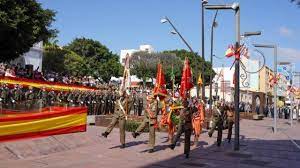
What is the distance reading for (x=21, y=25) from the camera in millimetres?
29688

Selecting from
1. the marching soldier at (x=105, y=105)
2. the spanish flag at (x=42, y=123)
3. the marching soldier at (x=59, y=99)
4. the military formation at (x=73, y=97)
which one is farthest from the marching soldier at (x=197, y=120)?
the marching soldier at (x=105, y=105)

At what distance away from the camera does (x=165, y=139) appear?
18797mm

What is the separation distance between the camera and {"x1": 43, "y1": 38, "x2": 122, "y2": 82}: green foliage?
68.8 meters

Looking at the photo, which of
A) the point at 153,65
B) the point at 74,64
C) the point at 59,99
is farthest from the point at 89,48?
the point at 59,99

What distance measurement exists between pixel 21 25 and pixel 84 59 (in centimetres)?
4651

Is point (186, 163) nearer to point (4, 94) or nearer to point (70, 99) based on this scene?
point (4, 94)

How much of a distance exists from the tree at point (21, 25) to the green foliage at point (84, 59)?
116ft

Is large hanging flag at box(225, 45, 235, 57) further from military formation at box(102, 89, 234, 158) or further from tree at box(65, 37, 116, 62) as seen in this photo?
tree at box(65, 37, 116, 62)

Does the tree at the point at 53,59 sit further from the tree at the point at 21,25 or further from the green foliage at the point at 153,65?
the tree at the point at 21,25

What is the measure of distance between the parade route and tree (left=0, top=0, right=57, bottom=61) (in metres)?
13.9

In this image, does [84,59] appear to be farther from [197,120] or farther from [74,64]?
[197,120]

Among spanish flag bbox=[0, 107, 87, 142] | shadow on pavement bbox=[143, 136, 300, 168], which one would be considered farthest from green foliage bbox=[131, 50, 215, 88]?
spanish flag bbox=[0, 107, 87, 142]

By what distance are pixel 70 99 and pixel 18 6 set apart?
281 inches

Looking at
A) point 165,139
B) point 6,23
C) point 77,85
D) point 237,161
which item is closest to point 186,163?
point 237,161
